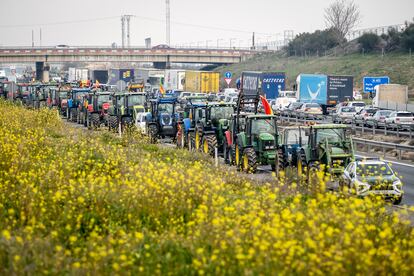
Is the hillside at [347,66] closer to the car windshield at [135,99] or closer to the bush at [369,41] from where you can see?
the bush at [369,41]

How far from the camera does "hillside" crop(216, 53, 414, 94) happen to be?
90.9 m

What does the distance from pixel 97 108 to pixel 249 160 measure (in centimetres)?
2497

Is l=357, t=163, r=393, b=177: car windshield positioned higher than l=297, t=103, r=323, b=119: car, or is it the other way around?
l=357, t=163, r=393, b=177: car windshield

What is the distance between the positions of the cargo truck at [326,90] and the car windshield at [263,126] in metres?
39.4

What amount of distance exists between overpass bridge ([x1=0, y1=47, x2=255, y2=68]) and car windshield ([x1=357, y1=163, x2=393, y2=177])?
115 metres

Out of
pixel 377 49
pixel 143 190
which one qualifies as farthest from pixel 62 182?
pixel 377 49

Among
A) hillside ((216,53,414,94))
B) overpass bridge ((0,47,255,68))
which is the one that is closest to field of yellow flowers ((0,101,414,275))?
hillside ((216,53,414,94))

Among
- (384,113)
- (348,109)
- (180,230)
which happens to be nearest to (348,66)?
(348,109)

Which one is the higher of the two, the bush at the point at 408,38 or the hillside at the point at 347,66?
the bush at the point at 408,38

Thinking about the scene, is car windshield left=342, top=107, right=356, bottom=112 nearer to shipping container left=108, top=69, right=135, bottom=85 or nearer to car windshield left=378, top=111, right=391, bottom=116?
car windshield left=378, top=111, right=391, bottom=116

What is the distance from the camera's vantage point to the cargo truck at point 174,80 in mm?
93500

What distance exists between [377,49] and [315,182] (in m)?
88.7

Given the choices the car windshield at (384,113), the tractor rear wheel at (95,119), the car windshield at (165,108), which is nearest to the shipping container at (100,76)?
the tractor rear wheel at (95,119)

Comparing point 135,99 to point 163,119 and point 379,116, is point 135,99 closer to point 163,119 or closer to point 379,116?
point 163,119
